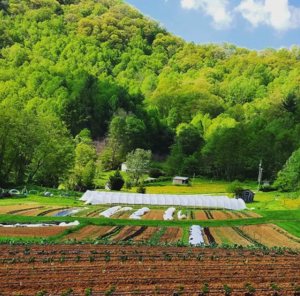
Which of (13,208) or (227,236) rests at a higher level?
(227,236)

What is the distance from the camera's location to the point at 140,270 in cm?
1419

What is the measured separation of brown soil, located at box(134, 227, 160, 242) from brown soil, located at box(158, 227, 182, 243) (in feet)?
2.48

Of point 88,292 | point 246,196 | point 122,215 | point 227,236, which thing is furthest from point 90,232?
point 246,196

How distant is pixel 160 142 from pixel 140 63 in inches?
2834

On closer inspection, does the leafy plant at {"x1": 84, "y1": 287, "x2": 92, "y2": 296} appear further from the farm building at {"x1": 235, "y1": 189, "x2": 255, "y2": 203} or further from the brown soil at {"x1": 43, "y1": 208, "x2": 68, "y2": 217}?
the farm building at {"x1": 235, "y1": 189, "x2": 255, "y2": 203}

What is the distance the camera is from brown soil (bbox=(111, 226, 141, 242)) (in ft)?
69.3

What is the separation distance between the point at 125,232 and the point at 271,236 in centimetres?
1019

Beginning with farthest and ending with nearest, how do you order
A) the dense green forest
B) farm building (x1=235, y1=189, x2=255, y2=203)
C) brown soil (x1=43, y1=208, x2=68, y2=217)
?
the dense green forest
farm building (x1=235, y1=189, x2=255, y2=203)
brown soil (x1=43, y1=208, x2=68, y2=217)

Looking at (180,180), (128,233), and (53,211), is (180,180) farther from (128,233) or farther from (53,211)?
(128,233)

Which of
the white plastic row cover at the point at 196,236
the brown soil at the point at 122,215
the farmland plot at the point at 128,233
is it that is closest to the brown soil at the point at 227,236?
the white plastic row cover at the point at 196,236

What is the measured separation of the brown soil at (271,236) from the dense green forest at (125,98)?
31.1m

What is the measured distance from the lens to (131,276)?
13.4 m

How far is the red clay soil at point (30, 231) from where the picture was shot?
2097 centimetres

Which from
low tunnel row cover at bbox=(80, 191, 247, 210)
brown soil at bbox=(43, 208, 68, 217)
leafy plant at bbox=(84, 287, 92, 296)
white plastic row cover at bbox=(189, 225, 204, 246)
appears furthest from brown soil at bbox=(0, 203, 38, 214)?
leafy plant at bbox=(84, 287, 92, 296)
